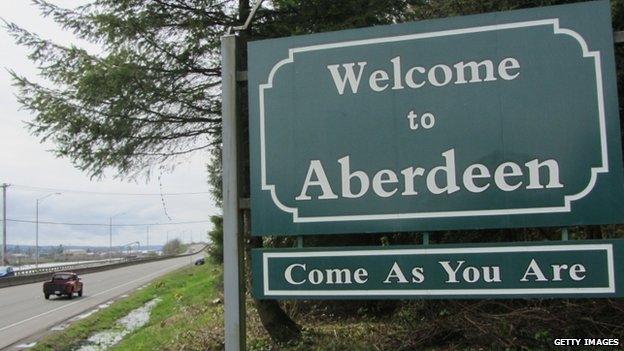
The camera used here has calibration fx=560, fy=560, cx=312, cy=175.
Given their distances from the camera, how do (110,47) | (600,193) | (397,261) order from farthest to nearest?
(110,47), (397,261), (600,193)

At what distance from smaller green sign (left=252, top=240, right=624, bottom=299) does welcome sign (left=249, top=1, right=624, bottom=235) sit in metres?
0.19

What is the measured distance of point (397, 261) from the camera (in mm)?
4113

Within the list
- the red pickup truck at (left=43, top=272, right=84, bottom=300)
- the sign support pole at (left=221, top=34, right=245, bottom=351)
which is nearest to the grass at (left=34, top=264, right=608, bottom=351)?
the sign support pole at (left=221, top=34, right=245, bottom=351)

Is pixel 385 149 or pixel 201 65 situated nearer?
pixel 385 149

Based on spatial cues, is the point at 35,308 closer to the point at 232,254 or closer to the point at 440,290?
the point at 232,254

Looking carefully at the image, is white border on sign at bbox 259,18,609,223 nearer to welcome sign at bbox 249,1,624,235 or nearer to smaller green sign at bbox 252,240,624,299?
welcome sign at bbox 249,1,624,235

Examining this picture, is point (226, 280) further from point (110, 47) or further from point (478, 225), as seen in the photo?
point (110, 47)

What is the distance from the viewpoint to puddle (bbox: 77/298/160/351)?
15.8 meters

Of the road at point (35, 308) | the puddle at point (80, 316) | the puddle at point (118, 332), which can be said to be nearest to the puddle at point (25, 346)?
the road at point (35, 308)

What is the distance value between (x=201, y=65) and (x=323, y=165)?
17.7ft

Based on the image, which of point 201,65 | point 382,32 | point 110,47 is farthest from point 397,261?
point 110,47

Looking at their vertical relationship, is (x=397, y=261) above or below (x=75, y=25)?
below

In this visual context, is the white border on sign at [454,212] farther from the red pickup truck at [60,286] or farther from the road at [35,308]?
the red pickup truck at [60,286]

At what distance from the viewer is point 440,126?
4117mm
